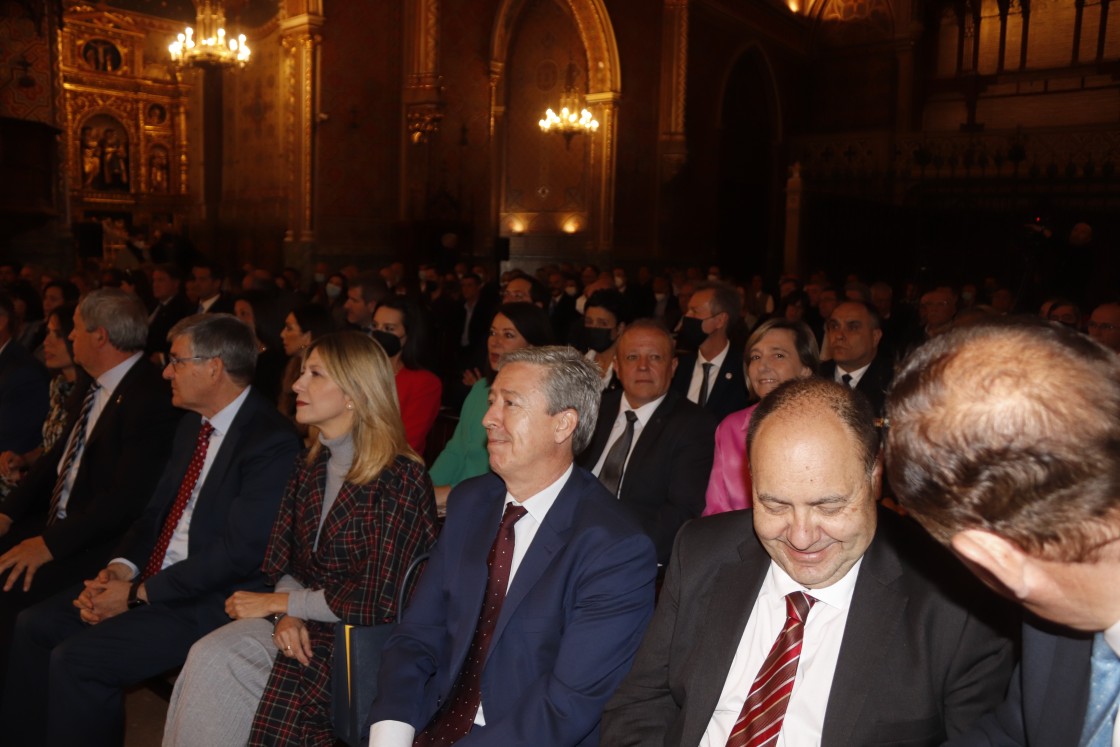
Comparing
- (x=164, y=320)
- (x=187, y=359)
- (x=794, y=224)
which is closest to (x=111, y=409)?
(x=187, y=359)

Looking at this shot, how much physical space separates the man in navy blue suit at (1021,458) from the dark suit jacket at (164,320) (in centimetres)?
679

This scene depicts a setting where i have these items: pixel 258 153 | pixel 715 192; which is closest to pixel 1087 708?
pixel 258 153

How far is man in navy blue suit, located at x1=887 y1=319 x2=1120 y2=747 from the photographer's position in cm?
87

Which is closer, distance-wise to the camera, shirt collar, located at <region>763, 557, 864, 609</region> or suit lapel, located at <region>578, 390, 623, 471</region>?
shirt collar, located at <region>763, 557, 864, 609</region>

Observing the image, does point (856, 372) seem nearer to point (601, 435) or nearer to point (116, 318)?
point (601, 435)

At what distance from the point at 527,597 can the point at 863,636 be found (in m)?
0.80

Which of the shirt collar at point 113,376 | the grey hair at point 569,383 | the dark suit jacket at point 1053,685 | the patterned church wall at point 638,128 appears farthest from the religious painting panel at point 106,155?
the dark suit jacket at point 1053,685

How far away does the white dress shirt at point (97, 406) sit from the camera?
11.5ft

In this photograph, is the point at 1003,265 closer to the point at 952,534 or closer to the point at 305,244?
the point at 305,244

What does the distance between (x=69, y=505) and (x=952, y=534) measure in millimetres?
3342

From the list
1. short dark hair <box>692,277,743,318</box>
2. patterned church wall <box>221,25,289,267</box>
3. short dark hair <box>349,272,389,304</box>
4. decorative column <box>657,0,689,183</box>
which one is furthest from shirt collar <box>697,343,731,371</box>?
decorative column <box>657,0,689,183</box>

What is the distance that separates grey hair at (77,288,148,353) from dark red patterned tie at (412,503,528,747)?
7.10 feet

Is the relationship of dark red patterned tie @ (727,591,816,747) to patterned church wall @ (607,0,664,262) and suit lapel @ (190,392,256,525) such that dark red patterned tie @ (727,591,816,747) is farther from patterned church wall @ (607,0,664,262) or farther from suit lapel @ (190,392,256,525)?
patterned church wall @ (607,0,664,262)

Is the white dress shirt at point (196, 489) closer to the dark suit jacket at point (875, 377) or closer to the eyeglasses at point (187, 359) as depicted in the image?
the eyeglasses at point (187, 359)
